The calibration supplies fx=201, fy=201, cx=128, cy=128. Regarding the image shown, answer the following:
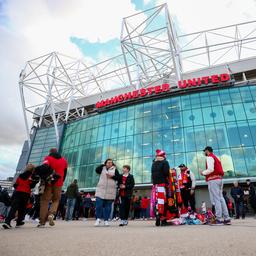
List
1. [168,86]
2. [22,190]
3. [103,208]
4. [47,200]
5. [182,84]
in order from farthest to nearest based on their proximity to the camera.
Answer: [168,86], [182,84], [103,208], [22,190], [47,200]

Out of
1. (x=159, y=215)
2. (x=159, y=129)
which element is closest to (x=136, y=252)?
(x=159, y=215)

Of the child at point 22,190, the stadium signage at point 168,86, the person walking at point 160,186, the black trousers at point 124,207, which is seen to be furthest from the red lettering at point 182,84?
the child at point 22,190

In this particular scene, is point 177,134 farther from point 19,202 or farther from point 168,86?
point 19,202

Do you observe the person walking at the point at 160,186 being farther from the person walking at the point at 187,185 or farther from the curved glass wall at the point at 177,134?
the curved glass wall at the point at 177,134

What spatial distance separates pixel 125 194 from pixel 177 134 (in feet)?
53.0

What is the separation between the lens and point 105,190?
607cm

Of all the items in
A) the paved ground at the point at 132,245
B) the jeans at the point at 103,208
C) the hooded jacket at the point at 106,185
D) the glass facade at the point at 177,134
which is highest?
the glass facade at the point at 177,134

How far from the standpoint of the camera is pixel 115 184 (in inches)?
246

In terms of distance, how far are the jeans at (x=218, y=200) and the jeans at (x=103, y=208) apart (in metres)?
2.97

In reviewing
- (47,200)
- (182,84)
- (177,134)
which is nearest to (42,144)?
(177,134)

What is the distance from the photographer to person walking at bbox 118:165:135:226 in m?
5.98

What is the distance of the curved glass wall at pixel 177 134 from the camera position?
1898cm

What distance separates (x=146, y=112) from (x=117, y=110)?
4388 millimetres

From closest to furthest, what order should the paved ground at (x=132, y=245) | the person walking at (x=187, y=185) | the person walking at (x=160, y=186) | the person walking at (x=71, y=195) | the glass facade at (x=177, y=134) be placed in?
the paved ground at (x=132, y=245) < the person walking at (x=160, y=186) < the person walking at (x=187, y=185) < the person walking at (x=71, y=195) < the glass facade at (x=177, y=134)
